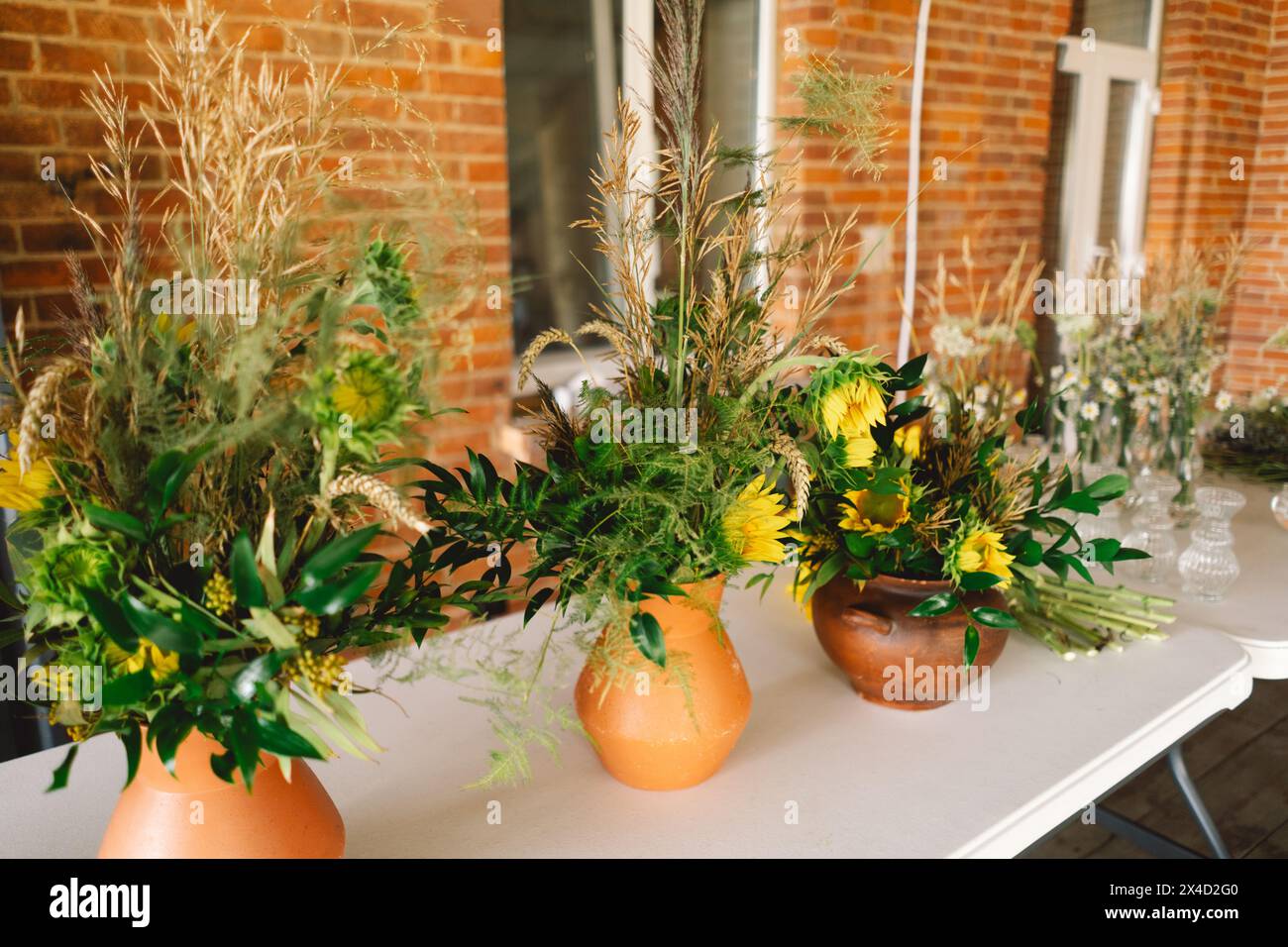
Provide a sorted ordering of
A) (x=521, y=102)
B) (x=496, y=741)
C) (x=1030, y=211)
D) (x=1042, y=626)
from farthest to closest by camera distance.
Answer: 1. (x=1030, y=211)
2. (x=521, y=102)
3. (x=1042, y=626)
4. (x=496, y=741)

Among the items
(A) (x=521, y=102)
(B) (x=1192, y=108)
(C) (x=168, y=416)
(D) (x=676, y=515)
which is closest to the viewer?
(C) (x=168, y=416)

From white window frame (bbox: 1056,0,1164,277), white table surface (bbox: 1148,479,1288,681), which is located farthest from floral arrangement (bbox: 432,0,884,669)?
white window frame (bbox: 1056,0,1164,277)

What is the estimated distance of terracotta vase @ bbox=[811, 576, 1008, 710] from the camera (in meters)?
1.15

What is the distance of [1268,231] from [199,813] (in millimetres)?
6240

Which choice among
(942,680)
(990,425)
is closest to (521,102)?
(990,425)

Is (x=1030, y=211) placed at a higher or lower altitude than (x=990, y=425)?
higher

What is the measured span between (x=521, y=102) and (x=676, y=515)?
2.30 meters

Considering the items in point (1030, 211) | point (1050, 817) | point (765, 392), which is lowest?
point (1050, 817)

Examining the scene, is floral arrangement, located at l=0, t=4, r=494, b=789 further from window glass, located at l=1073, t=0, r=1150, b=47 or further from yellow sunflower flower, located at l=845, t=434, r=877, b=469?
window glass, located at l=1073, t=0, r=1150, b=47

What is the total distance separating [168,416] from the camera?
0.73m

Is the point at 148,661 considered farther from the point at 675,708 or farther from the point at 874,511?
the point at 874,511

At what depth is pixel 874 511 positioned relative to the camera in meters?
1.17

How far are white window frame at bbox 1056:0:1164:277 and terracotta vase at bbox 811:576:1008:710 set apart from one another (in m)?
3.40

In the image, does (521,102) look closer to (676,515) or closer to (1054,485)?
(1054,485)
